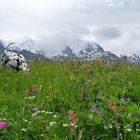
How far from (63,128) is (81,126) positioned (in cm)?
24

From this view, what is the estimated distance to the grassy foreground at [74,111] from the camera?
16.7 ft

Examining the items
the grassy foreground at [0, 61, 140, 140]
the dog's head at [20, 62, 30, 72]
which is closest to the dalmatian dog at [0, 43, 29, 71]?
the dog's head at [20, 62, 30, 72]

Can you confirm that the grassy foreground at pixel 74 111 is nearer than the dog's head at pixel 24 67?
Yes

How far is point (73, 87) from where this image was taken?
7.82 m

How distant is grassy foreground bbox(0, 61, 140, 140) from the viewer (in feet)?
16.7

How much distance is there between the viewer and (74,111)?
19.3ft

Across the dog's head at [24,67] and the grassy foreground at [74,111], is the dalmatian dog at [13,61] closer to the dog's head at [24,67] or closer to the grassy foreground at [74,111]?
the dog's head at [24,67]

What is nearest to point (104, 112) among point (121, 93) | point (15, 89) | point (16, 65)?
point (121, 93)

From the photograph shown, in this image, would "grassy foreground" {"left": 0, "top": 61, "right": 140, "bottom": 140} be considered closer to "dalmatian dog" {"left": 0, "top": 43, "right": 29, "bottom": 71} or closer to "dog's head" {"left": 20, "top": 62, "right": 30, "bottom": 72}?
"dog's head" {"left": 20, "top": 62, "right": 30, "bottom": 72}

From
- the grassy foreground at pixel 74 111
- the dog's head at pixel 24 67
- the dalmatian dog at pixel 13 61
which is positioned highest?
the dalmatian dog at pixel 13 61

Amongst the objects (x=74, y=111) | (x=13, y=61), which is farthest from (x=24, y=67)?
(x=74, y=111)

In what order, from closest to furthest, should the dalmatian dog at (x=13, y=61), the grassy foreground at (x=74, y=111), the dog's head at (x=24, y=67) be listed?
the grassy foreground at (x=74, y=111) → the dog's head at (x=24, y=67) → the dalmatian dog at (x=13, y=61)

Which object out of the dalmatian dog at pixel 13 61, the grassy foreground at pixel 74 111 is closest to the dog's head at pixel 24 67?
the dalmatian dog at pixel 13 61

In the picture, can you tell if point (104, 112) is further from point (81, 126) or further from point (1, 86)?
point (1, 86)
